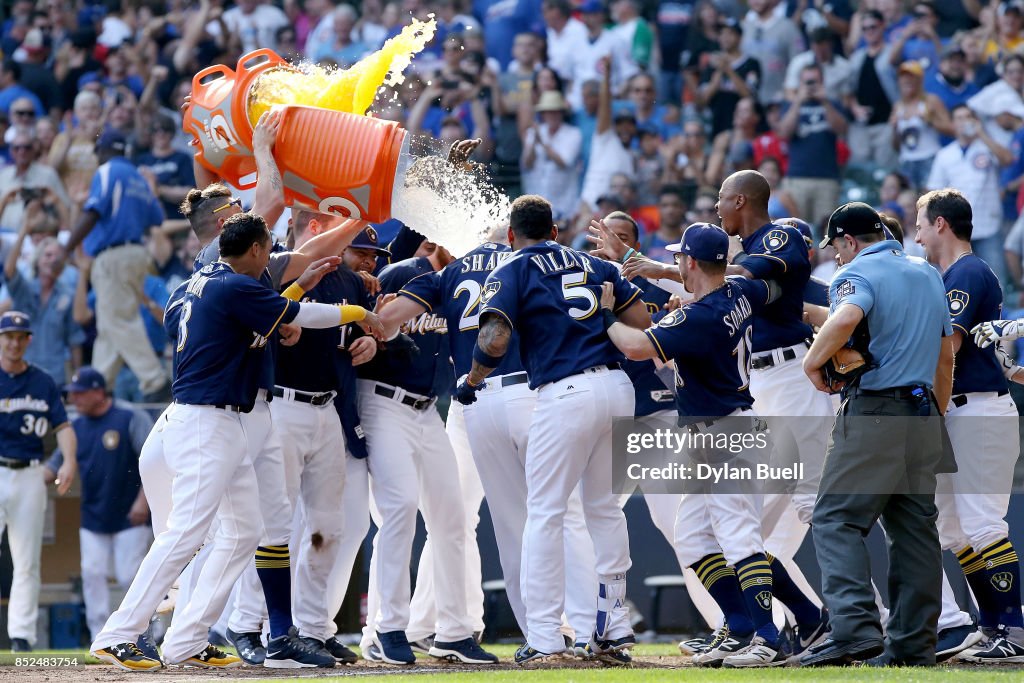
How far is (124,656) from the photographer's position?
6414mm

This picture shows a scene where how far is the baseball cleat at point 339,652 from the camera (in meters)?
7.41

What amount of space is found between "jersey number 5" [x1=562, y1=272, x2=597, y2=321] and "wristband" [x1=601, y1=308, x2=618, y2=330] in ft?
0.21

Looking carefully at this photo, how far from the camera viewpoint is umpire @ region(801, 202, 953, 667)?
5.93 metres

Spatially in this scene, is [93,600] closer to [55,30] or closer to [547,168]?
[547,168]

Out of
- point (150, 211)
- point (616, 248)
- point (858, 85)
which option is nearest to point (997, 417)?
point (616, 248)

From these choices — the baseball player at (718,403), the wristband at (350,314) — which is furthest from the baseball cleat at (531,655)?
the wristband at (350,314)

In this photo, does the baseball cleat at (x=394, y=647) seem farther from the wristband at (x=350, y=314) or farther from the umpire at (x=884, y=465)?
the umpire at (x=884, y=465)

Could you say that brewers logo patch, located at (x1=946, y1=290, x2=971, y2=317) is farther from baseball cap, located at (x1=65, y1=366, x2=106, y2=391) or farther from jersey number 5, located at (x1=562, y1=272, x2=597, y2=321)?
baseball cap, located at (x1=65, y1=366, x2=106, y2=391)

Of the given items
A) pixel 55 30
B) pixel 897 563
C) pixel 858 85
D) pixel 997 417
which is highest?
pixel 55 30

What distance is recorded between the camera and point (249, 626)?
755cm

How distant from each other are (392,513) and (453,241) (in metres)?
1.65

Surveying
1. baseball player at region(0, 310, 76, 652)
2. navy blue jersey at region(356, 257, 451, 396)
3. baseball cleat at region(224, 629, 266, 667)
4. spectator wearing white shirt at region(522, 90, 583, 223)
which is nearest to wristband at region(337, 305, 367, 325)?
navy blue jersey at region(356, 257, 451, 396)

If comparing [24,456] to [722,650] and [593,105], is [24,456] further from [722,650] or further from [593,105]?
[593,105]

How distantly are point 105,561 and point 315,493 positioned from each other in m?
4.64
